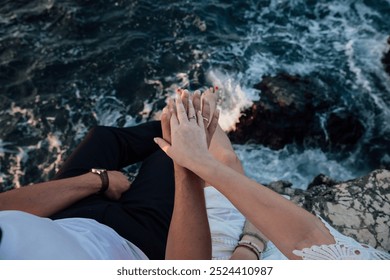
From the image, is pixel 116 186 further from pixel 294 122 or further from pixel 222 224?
pixel 294 122

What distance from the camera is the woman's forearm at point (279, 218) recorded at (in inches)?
94.0

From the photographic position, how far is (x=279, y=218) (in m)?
2.38

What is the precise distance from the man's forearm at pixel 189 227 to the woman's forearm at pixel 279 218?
27 centimetres

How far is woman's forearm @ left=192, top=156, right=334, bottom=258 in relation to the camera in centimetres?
239

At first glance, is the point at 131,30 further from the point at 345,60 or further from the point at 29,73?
the point at 345,60

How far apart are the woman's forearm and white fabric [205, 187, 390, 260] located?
6 centimetres

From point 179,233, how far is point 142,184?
3.62 ft

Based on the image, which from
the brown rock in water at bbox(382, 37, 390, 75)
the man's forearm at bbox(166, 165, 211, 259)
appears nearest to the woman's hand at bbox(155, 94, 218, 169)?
the man's forearm at bbox(166, 165, 211, 259)

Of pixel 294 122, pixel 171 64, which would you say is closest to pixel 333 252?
pixel 294 122

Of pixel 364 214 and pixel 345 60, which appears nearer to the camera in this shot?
pixel 364 214

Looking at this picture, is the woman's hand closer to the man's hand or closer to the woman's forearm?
the woman's forearm

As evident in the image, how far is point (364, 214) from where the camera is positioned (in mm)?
3898

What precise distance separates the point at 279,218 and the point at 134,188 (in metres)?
1.62
